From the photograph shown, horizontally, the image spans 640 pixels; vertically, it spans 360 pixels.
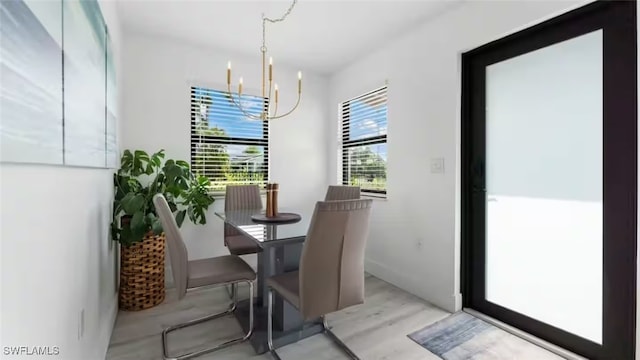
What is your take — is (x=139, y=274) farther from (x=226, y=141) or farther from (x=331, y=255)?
(x=331, y=255)

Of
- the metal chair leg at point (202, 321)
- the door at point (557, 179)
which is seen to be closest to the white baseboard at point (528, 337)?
the door at point (557, 179)

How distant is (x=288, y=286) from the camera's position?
67.6 inches

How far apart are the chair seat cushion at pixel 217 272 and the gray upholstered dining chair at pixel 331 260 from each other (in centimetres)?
37

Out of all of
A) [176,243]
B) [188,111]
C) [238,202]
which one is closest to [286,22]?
[188,111]

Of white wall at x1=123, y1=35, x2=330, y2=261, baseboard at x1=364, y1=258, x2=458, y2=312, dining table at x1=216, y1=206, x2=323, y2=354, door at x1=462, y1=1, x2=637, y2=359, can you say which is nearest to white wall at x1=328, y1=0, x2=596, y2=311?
baseboard at x1=364, y1=258, x2=458, y2=312

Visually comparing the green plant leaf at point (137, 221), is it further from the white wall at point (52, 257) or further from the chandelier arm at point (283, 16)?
the chandelier arm at point (283, 16)

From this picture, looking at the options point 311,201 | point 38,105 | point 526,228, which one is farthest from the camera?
point 311,201

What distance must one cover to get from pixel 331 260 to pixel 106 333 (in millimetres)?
1603

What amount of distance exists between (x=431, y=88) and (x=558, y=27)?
94 centimetres

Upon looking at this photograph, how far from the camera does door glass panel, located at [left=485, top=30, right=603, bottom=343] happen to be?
5.87 ft

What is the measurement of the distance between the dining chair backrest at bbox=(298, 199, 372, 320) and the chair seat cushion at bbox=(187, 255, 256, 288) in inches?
21.9

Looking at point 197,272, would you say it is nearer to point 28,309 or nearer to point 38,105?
point 28,309

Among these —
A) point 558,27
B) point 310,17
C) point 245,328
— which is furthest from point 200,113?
point 558,27

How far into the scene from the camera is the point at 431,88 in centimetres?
265
